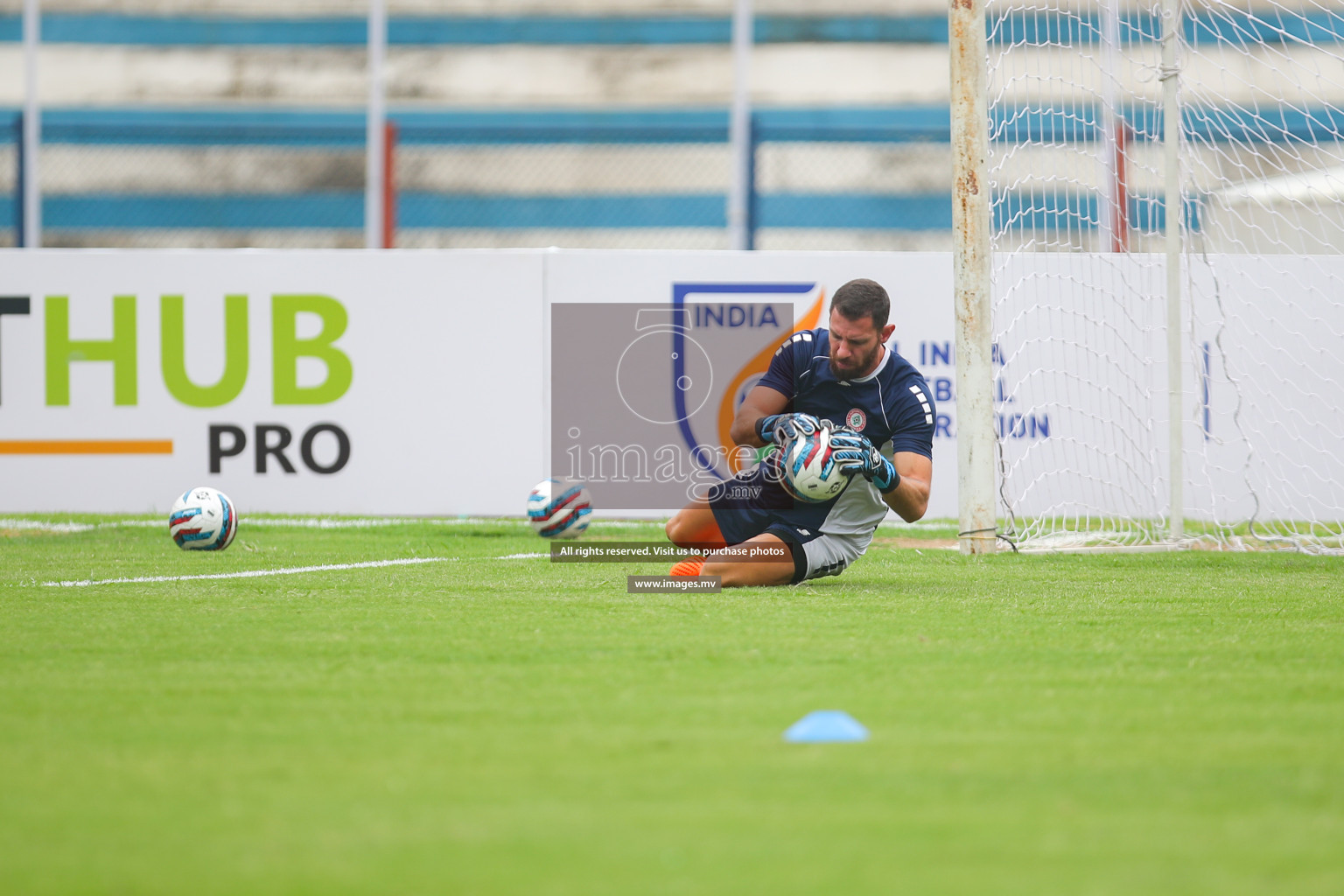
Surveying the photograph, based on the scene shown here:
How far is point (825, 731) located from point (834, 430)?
2.83m

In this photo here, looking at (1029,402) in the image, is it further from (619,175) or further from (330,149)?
(330,149)

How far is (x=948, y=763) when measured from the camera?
8.96 feet

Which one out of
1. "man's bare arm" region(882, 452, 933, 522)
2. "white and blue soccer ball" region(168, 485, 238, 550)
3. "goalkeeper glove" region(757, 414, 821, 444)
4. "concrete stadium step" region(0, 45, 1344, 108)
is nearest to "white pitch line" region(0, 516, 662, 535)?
"white and blue soccer ball" region(168, 485, 238, 550)

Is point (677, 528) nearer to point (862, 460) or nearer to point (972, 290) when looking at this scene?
point (862, 460)

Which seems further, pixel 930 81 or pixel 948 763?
pixel 930 81

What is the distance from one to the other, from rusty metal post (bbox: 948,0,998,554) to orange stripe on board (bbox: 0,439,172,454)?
5.81 metres

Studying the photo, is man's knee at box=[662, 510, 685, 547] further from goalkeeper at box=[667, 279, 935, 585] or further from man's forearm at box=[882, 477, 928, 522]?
man's forearm at box=[882, 477, 928, 522]

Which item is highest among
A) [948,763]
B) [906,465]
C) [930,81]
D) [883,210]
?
[930,81]

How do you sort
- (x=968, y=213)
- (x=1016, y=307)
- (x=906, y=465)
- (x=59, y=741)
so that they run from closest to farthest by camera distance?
(x=59, y=741), (x=906, y=465), (x=968, y=213), (x=1016, y=307)

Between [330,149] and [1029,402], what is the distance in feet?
32.1

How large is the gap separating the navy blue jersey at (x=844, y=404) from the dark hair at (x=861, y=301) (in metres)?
0.37

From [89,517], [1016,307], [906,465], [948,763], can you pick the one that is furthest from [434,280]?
[948,763]

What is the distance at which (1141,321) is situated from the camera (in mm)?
9555

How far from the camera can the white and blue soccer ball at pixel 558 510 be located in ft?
26.3
